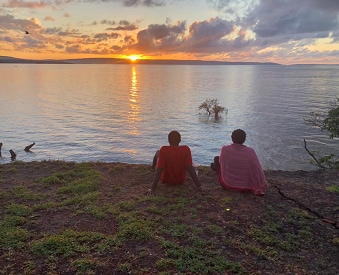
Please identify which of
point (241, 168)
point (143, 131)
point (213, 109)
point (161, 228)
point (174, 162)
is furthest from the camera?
point (213, 109)

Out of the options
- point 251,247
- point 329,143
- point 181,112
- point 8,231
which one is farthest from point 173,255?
point 181,112

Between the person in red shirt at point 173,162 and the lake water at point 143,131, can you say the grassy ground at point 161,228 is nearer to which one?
the person in red shirt at point 173,162

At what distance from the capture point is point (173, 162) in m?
9.54

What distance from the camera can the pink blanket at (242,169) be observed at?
9352mm

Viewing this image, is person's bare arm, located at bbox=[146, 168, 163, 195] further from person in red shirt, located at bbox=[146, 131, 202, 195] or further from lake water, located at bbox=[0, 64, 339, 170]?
lake water, located at bbox=[0, 64, 339, 170]

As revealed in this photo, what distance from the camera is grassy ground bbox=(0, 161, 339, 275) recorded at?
592 centimetres

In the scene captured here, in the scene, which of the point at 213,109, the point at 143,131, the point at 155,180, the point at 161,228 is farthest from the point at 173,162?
the point at 213,109

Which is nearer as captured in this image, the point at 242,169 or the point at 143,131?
the point at 242,169

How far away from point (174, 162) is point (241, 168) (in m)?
2.02

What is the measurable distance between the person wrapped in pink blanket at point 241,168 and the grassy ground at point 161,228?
32 cm

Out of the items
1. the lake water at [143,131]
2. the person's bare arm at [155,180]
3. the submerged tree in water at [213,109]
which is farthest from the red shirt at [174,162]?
the submerged tree in water at [213,109]

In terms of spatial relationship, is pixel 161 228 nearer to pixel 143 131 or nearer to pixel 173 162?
pixel 173 162

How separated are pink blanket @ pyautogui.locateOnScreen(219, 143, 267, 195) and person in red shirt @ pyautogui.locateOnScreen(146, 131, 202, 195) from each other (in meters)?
1.05

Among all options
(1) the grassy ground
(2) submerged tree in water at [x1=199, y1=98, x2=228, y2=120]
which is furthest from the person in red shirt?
(2) submerged tree in water at [x1=199, y1=98, x2=228, y2=120]
